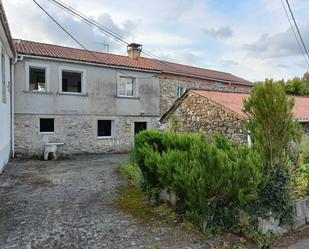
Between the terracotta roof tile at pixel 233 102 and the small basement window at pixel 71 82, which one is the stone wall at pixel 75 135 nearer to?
the small basement window at pixel 71 82

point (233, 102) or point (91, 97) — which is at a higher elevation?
point (91, 97)

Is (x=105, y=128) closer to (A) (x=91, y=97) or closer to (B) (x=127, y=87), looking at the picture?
(A) (x=91, y=97)

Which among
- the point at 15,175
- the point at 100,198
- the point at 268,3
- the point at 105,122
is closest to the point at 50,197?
the point at 100,198

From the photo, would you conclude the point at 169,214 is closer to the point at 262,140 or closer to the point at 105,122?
the point at 262,140

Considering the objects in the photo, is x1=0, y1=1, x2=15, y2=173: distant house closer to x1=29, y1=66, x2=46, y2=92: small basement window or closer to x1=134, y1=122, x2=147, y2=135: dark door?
x1=29, y1=66, x2=46, y2=92: small basement window

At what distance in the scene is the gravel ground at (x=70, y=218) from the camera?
5.00 metres

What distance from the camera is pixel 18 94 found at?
15586 millimetres

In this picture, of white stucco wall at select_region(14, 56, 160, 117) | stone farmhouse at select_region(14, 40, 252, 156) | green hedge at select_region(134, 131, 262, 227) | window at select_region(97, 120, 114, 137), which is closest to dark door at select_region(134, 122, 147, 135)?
stone farmhouse at select_region(14, 40, 252, 156)

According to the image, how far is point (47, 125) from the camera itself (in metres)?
16.8

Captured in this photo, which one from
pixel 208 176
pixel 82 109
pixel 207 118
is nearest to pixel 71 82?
pixel 82 109

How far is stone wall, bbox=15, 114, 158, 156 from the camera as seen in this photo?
15.8 meters

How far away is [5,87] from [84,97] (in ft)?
18.2

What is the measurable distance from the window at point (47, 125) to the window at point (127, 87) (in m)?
4.45

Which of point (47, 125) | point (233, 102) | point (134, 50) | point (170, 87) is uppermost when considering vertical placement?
point (134, 50)
